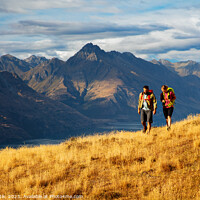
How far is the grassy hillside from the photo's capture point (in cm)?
772

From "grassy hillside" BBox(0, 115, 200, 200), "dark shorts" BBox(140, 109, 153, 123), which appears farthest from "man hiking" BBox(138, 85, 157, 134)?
"grassy hillside" BBox(0, 115, 200, 200)

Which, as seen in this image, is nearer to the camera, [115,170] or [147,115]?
[115,170]

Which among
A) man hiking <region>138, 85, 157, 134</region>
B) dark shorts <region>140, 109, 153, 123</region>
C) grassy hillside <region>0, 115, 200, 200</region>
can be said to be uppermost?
man hiking <region>138, 85, 157, 134</region>

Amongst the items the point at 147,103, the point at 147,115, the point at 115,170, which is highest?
the point at 147,103

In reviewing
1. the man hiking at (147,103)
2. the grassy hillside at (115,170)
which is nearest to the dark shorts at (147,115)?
the man hiking at (147,103)

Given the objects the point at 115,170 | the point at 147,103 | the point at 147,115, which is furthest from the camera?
the point at 147,115

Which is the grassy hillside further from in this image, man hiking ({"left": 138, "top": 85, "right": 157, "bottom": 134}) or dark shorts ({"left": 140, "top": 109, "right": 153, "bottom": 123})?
man hiking ({"left": 138, "top": 85, "right": 157, "bottom": 134})

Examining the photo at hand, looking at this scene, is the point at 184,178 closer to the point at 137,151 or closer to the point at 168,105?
the point at 137,151

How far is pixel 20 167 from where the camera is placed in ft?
34.3

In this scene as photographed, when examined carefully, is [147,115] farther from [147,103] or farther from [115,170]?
→ [115,170]

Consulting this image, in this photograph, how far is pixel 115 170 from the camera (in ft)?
30.4

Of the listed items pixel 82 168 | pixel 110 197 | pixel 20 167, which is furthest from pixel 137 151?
pixel 20 167

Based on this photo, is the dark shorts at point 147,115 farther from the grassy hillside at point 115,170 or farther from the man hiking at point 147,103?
the grassy hillside at point 115,170

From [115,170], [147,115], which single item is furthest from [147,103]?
[115,170]
